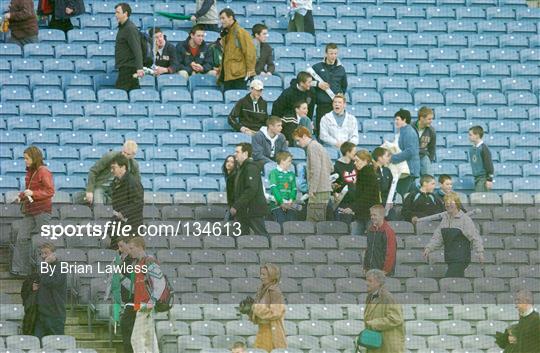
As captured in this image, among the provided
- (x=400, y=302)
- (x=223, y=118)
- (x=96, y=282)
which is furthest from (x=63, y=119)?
(x=400, y=302)

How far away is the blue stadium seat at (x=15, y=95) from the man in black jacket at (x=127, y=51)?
0.72 metres

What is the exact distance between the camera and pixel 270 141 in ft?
45.4

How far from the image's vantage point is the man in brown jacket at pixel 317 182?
43.9ft

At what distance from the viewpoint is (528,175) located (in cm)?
1463

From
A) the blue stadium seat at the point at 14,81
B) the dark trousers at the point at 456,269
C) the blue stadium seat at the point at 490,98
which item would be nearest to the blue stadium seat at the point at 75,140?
the blue stadium seat at the point at 14,81

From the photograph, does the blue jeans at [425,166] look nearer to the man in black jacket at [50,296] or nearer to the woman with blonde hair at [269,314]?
the woman with blonde hair at [269,314]

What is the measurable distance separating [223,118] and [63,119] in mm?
1185

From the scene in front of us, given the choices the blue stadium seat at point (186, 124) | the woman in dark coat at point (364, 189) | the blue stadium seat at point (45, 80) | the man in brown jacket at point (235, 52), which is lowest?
the woman in dark coat at point (364, 189)

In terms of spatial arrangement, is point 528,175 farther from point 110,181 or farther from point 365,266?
point 110,181

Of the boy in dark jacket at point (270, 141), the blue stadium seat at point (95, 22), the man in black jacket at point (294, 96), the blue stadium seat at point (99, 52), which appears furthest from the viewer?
the blue stadium seat at point (95, 22)

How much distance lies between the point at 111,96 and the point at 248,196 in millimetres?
2036

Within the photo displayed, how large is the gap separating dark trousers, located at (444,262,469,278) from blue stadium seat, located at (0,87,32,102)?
3.55 m

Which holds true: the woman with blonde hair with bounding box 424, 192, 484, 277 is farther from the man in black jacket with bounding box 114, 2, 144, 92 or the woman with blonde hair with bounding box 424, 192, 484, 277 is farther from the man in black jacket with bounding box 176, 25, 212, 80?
the man in black jacket with bounding box 114, 2, 144, 92

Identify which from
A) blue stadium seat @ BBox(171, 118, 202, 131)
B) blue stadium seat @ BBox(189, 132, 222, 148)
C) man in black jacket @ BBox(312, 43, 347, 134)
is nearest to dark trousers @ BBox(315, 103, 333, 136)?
man in black jacket @ BBox(312, 43, 347, 134)
